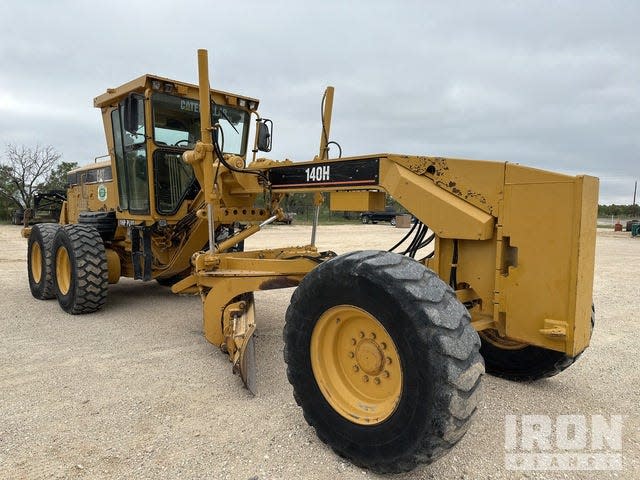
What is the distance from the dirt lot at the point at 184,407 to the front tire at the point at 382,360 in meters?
0.23

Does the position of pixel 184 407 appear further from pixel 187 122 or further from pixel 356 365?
pixel 187 122

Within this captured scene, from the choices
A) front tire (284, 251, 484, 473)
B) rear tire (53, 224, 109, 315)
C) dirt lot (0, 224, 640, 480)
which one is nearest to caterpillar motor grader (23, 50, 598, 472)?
front tire (284, 251, 484, 473)

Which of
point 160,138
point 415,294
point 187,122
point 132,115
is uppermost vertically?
point 187,122

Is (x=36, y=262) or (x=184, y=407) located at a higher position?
(x=36, y=262)

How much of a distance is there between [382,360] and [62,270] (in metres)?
5.56

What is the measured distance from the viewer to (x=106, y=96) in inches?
245

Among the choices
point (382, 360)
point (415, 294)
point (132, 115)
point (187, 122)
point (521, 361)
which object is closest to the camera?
point (415, 294)

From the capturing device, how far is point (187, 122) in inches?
240

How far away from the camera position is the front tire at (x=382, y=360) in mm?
2230

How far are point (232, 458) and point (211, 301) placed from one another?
185cm

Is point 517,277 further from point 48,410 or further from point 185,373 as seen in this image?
point 48,410

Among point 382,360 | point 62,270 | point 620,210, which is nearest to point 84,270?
point 62,270

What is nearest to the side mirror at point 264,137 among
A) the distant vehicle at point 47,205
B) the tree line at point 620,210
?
the distant vehicle at point 47,205

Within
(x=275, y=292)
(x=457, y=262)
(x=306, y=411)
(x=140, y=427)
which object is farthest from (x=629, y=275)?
(x=140, y=427)
